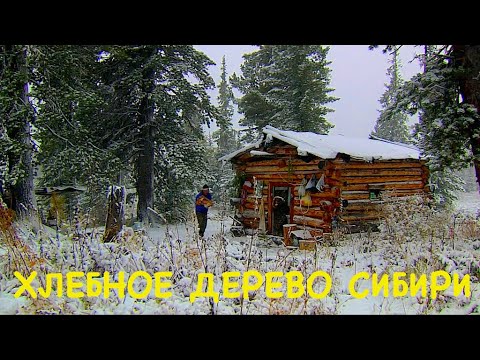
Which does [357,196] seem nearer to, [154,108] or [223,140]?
[154,108]

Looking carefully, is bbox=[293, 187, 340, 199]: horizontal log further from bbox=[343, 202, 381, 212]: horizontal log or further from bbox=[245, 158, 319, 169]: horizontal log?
bbox=[245, 158, 319, 169]: horizontal log

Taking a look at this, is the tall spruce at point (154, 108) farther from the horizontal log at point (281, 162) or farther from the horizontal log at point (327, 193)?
the horizontal log at point (327, 193)

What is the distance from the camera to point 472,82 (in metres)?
5.68

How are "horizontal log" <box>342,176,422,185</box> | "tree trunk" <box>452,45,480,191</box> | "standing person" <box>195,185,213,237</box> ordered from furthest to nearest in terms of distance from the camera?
"horizontal log" <box>342,176,422,185</box>
"standing person" <box>195,185,213,237</box>
"tree trunk" <box>452,45,480,191</box>

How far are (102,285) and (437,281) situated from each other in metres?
3.86

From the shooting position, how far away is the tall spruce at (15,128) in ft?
30.0

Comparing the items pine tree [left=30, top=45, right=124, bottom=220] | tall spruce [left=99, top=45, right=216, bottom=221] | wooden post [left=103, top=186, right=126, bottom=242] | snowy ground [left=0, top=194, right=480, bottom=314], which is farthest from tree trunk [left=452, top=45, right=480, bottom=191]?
tall spruce [left=99, top=45, right=216, bottom=221]

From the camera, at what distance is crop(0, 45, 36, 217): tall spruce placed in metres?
9.16

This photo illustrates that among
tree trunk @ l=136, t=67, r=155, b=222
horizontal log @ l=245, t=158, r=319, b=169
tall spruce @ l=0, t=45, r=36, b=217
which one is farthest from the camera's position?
tree trunk @ l=136, t=67, r=155, b=222

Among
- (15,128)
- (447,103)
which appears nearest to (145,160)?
(15,128)

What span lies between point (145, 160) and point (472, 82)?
11.0 meters

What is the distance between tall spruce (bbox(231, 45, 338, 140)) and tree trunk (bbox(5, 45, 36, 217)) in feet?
35.3

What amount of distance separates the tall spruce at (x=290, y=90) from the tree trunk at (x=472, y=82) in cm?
1079
